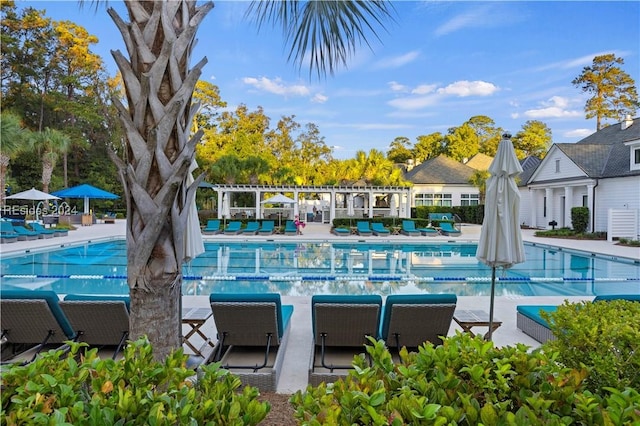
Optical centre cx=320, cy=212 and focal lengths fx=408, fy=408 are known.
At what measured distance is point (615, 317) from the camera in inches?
115

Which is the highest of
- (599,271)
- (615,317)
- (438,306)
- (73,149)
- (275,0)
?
(73,149)

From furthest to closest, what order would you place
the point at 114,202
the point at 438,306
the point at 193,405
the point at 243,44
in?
the point at 114,202 < the point at 243,44 < the point at 438,306 < the point at 193,405

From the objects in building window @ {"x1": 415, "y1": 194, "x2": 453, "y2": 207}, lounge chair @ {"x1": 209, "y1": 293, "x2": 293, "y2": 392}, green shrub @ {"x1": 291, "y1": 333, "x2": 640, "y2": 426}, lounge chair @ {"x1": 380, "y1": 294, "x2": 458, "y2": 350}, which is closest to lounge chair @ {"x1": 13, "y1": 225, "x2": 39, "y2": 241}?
lounge chair @ {"x1": 209, "y1": 293, "x2": 293, "y2": 392}

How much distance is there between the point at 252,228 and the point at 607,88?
34.9m

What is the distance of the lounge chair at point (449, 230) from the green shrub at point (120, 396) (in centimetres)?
2191

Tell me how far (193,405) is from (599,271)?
14745 millimetres

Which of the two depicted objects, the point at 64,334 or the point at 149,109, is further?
the point at 64,334

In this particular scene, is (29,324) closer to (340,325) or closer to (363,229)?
(340,325)

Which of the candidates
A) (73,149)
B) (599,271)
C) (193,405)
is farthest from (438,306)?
(73,149)

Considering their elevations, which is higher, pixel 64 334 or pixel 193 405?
pixel 193 405

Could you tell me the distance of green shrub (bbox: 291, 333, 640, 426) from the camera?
1.63 m

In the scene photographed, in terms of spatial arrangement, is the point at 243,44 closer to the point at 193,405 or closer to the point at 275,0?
the point at 275,0

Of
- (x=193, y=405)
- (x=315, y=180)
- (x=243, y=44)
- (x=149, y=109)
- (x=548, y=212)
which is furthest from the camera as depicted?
(x=315, y=180)

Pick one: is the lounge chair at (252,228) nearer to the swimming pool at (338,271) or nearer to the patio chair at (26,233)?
the swimming pool at (338,271)
